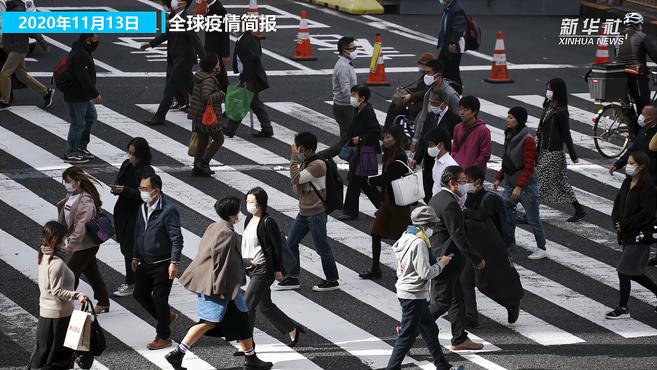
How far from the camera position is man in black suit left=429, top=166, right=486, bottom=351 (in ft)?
→ 40.1

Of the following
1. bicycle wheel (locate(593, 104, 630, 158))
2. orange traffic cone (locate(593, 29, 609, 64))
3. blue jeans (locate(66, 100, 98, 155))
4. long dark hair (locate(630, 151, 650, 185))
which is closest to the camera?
long dark hair (locate(630, 151, 650, 185))

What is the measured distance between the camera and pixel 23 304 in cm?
1334

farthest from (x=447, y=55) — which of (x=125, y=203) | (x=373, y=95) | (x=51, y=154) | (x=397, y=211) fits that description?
(x=125, y=203)

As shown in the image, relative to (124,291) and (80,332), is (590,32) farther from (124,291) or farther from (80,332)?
(80,332)

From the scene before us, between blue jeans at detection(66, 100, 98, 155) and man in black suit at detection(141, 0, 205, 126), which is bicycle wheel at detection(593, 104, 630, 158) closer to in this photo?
man in black suit at detection(141, 0, 205, 126)

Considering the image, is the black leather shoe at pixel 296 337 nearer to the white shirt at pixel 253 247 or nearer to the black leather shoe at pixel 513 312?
the white shirt at pixel 253 247

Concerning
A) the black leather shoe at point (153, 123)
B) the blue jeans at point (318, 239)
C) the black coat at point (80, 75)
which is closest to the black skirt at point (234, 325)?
the blue jeans at point (318, 239)

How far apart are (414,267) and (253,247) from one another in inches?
59.9

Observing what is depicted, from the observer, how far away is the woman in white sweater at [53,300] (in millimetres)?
11039

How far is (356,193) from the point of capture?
646 inches

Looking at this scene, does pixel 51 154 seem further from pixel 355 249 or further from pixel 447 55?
pixel 447 55

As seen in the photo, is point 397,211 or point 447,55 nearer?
point 397,211

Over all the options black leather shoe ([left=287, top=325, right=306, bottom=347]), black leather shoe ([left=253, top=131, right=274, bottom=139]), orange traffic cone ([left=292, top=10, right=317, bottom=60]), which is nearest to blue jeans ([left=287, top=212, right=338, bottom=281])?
black leather shoe ([left=287, top=325, right=306, bottom=347])

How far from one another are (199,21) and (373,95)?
320 centimetres
